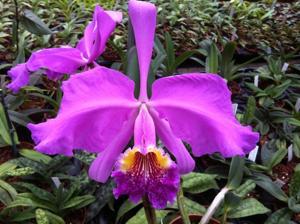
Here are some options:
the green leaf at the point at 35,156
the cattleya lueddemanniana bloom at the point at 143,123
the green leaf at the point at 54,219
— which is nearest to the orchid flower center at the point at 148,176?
the cattleya lueddemanniana bloom at the point at 143,123

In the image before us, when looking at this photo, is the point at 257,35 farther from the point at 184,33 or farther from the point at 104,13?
the point at 104,13

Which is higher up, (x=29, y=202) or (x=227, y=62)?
(x=227, y=62)

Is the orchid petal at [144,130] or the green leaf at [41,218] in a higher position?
the orchid petal at [144,130]

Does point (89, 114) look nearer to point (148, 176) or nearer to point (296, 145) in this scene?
point (148, 176)

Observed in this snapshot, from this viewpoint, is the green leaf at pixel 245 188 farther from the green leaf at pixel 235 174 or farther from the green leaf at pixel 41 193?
the green leaf at pixel 41 193

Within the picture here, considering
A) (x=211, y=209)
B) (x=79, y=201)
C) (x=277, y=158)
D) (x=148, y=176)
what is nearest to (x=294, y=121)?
(x=277, y=158)
